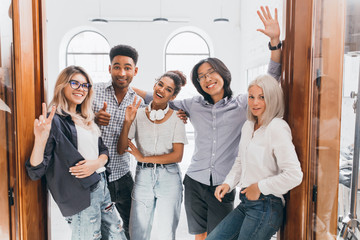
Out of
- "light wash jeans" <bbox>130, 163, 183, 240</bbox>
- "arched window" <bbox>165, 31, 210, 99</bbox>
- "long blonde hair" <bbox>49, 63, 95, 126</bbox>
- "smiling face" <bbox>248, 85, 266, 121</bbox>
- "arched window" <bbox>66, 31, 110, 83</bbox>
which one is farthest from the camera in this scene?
"arched window" <bbox>165, 31, 210, 99</bbox>

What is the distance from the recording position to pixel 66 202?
147cm

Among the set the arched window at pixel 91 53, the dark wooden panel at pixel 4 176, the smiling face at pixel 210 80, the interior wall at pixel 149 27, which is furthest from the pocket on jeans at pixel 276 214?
the arched window at pixel 91 53

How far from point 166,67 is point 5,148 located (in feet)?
20.5

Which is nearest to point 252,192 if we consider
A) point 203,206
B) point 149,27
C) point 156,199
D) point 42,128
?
point 203,206

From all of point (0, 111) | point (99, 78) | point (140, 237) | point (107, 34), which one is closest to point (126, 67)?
point (0, 111)

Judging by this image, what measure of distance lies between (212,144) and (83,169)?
0.77 meters

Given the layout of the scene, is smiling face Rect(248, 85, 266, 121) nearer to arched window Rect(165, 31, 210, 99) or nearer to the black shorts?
the black shorts

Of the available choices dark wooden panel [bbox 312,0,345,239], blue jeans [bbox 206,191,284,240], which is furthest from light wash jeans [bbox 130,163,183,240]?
dark wooden panel [bbox 312,0,345,239]

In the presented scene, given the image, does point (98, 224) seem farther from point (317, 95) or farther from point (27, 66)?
point (317, 95)

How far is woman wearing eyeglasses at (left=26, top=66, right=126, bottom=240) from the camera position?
1.39 metres

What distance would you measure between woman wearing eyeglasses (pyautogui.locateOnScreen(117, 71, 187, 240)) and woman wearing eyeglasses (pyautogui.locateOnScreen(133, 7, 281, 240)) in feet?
0.37

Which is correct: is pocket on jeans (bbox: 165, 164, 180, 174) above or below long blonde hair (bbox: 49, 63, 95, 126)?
below

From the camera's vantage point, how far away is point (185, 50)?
293 inches

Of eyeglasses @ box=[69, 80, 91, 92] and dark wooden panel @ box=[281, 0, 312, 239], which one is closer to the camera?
dark wooden panel @ box=[281, 0, 312, 239]
